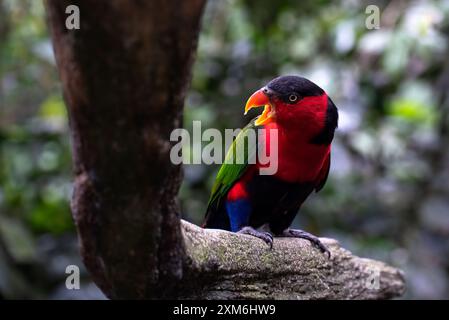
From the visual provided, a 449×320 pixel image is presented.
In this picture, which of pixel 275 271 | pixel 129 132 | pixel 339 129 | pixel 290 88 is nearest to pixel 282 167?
pixel 290 88

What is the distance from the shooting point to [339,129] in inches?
158

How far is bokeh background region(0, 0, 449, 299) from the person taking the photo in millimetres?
3801

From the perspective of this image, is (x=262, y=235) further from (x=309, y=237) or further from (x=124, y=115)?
(x=124, y=115)

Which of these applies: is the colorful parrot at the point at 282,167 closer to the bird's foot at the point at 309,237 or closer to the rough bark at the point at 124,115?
the bird's foot at the point at 309,237

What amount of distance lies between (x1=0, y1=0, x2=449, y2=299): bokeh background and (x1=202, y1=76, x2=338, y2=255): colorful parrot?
→ 121 centimetres

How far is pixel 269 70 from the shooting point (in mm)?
4477

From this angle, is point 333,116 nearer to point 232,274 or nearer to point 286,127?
point 286,127

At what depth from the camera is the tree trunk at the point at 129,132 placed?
3.77ft

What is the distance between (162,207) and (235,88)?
3132mm

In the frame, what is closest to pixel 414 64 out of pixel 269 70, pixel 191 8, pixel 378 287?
pixel 269 70

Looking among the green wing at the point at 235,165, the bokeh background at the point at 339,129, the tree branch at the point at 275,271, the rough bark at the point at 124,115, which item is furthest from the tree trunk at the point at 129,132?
the bokeh background at the point at 339,129

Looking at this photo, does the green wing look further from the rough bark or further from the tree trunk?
the rough bark

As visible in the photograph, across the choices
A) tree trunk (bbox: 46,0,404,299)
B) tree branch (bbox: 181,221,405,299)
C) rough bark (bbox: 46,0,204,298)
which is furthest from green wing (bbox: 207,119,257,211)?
rough bark (bbox: 46,0,204,298)
